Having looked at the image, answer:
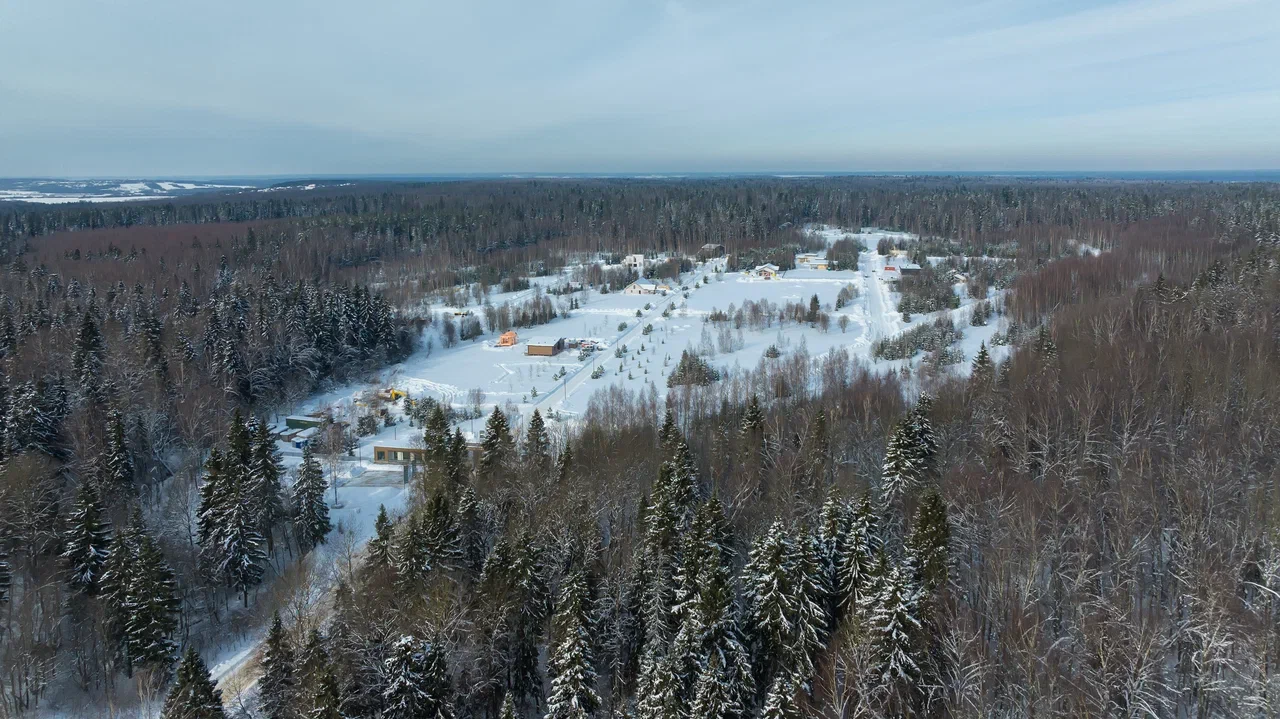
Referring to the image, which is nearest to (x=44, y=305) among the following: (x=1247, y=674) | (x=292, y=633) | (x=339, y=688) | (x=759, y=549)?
(x=292, y=633)

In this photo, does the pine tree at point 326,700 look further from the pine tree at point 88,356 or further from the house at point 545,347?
the house at point 545,347

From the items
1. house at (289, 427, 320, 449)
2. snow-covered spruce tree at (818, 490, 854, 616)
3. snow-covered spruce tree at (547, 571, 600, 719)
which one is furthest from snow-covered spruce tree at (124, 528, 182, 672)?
house at (289, 427, 320, 449)

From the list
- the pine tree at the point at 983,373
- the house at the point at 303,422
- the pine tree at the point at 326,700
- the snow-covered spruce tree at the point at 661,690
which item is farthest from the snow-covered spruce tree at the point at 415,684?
the house at the point at 303,422

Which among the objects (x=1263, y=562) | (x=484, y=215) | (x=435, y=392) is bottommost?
(x=435, y=392)

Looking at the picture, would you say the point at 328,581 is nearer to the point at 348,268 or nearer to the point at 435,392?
the point at 435,392

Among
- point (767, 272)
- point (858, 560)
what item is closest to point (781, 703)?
point (858, 560)

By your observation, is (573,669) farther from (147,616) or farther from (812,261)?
(812,261)
